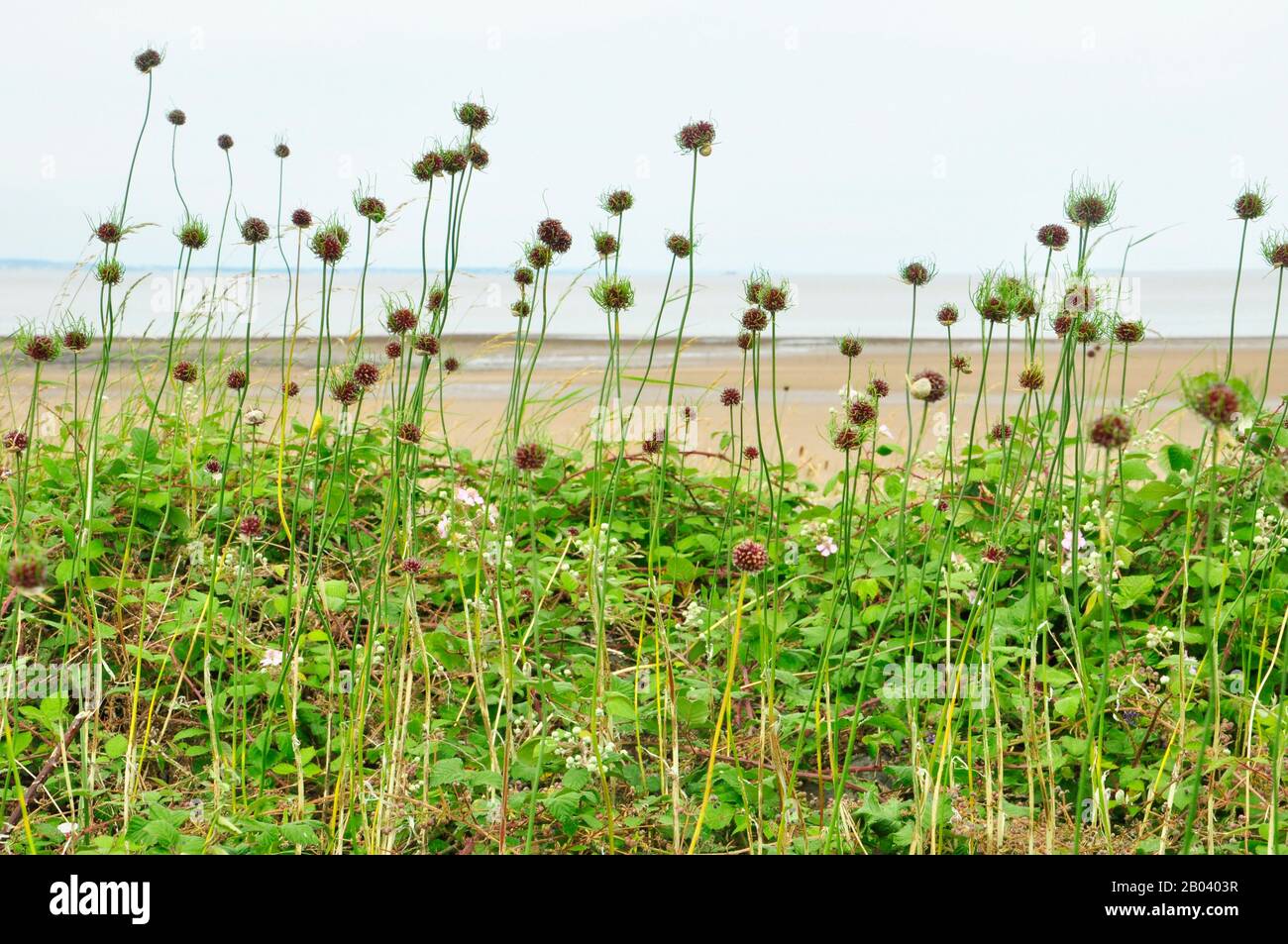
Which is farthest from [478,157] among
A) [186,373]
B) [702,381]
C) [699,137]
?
[702,381]

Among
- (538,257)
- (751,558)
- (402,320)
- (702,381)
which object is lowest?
(751,558)

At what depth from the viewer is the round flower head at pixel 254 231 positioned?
249 centimetres

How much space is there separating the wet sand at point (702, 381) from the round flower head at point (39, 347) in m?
1.30

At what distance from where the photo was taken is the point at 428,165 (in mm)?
2113

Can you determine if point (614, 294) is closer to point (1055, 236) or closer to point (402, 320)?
point (402, 320)

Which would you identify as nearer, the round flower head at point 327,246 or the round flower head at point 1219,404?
the round flower head at point 1219,404

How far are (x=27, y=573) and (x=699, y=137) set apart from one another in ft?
4.76

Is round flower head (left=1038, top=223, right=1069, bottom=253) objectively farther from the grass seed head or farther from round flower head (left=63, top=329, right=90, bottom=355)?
round flower head (left=63, top=329, right=90, bottom=355)

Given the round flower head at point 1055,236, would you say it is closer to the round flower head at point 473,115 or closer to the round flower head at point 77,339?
the round flower head at point 473,115

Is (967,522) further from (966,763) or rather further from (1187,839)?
(1187,839)

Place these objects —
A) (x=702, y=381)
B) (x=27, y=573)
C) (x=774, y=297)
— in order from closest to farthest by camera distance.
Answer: (x=27, y=573), (x=774, y=297), (x=702, y=381)

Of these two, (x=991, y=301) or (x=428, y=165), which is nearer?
(x=991, y=301)

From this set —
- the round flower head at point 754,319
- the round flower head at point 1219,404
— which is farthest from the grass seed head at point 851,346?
the round flower head at point 1219,404

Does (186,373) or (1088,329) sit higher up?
(1088,329)
